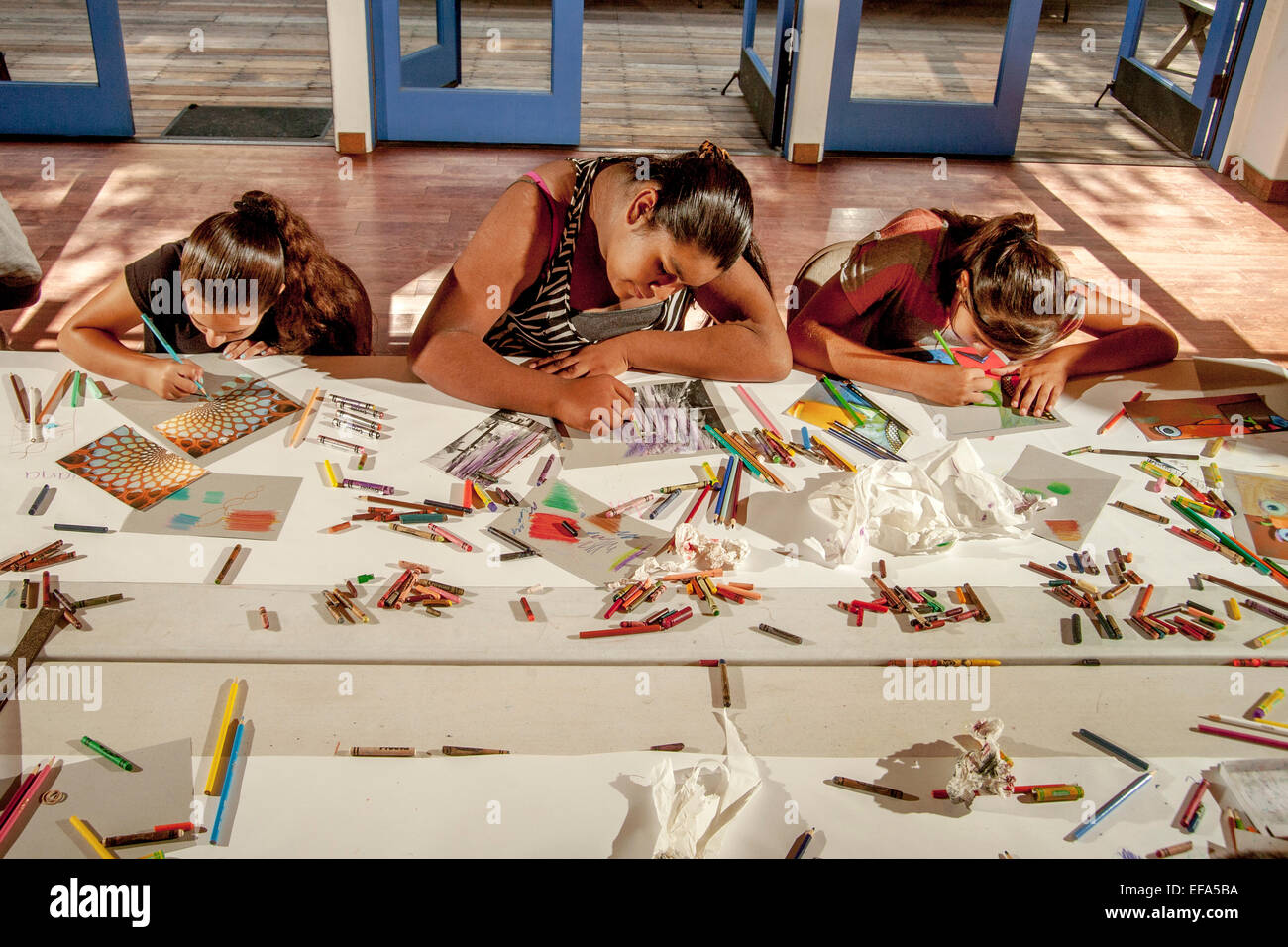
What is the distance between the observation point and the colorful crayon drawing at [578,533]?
5.18ft

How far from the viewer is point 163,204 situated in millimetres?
4504

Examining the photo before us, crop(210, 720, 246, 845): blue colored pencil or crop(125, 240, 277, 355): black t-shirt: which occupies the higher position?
crop(125, 240, 277, 355): black t-shirt

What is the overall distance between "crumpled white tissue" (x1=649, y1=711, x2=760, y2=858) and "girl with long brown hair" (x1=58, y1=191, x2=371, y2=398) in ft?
3.92

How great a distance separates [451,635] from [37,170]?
4.47 meters

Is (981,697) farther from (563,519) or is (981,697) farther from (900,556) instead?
(563,519)

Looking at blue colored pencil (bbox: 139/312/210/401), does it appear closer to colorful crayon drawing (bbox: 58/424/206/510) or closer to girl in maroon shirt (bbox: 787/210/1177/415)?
colorful crayon drawing (bbox: 58/424/206/510)

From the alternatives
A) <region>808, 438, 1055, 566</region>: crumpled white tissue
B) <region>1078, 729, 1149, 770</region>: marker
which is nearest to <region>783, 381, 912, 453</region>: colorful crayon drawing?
<region>808, 438, 1055, 566</region>: crumpled white tissue

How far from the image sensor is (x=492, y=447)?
1.82 meters

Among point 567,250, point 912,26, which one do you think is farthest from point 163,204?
point 912,26

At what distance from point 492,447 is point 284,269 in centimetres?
66

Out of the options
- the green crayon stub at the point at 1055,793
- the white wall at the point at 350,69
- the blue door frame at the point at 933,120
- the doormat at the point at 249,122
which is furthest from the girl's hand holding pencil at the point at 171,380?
the blue door frame at the point at 933,120

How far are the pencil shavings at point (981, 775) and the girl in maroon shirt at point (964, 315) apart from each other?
920 millimetres

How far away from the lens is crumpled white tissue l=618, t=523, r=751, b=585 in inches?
61.6

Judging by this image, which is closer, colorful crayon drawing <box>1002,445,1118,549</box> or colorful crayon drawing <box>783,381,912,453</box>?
colorful crayon drawing <box>1002,445,1118,549</box>
